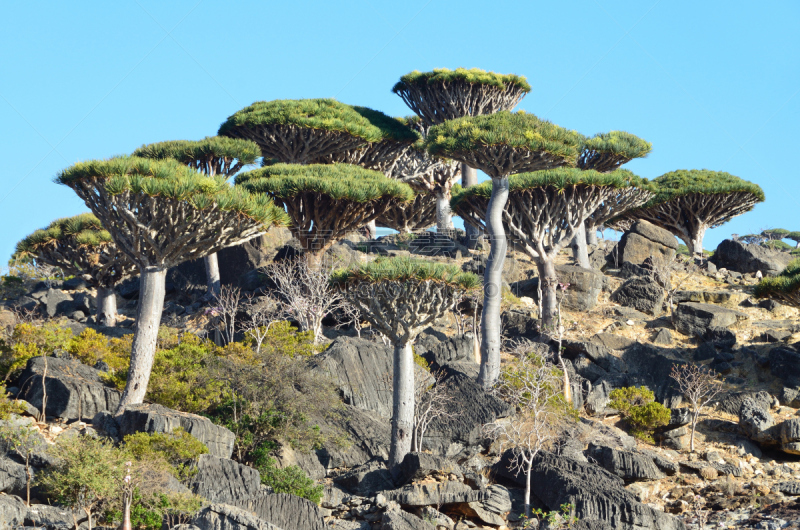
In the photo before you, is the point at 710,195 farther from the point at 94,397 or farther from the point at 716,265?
the point at 94,397

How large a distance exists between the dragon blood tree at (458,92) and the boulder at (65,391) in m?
20.9

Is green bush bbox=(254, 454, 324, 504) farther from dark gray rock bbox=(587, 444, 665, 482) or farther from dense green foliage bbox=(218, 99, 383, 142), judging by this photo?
dense green foliage bbox=(218, 99, 383, 142)

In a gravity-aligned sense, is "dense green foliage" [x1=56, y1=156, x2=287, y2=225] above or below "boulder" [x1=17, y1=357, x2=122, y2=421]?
above

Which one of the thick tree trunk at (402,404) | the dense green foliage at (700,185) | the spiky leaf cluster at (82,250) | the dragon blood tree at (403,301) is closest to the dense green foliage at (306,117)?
the spiky leaf cluster at (82,250)

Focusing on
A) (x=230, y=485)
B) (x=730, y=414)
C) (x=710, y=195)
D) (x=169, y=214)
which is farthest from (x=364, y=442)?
(x=710, y=195)

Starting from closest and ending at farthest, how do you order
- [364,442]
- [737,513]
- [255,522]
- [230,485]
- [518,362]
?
[255,522] < [230,485] < [737,513] < [364,442] < [518,362]

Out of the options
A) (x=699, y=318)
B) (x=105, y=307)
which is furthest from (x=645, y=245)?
(x=105, y=307)

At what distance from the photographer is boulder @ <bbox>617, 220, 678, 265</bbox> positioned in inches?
1232

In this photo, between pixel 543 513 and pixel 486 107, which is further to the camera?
pixel 486 107

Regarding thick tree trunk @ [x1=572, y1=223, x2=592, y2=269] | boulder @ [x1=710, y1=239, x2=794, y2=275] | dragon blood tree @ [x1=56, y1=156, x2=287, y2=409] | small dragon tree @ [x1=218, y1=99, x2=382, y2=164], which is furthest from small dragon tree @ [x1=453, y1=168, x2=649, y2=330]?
boulder @ [x1=710, y1=239, x2=794, y2=275]

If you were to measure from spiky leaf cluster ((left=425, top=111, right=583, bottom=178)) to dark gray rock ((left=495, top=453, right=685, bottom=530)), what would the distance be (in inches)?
287

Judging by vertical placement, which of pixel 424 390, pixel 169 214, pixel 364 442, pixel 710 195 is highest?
pixel 710 195

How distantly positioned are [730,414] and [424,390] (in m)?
8.91

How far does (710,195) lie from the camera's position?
109ft
